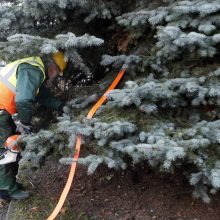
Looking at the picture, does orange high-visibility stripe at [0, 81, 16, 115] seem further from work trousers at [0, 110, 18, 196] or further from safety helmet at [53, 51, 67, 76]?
safety helmet at [53, 51, 67, 76]

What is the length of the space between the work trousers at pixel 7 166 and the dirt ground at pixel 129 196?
0.31 metres

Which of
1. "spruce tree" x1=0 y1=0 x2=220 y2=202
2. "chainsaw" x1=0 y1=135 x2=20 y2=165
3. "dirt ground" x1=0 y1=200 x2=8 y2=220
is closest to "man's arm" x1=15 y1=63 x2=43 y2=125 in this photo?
"spruce tree" x1=0 y1=0 x2=220 y2=202

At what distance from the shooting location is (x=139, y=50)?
387cm

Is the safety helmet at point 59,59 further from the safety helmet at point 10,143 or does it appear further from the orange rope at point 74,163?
the safety helmet at point 10,143

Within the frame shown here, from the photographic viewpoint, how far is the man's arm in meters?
3.64

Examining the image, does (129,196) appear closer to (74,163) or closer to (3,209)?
(74,163)

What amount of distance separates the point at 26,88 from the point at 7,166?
3.22ft

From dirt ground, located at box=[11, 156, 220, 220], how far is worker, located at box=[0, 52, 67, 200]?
37cm

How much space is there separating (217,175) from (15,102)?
2025 mm

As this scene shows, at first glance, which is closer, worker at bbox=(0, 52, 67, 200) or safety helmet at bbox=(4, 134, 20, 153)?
worker at bbox=(0, 52, 67, 200)

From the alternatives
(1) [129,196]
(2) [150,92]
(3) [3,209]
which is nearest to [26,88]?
(2) [150,92]

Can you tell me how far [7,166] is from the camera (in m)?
4.11

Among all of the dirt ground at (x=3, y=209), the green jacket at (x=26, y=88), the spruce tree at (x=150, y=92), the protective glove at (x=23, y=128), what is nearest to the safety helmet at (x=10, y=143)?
the protective glove at (x=23, y=128)

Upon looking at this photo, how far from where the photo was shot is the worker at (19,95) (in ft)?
12.1
